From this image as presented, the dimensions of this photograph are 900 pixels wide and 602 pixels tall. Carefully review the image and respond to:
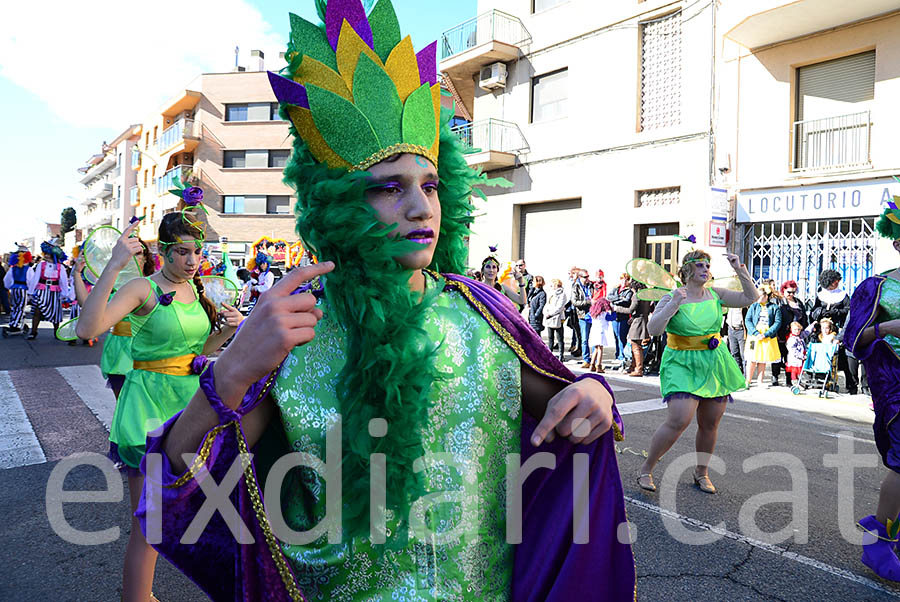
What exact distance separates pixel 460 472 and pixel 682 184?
14.3m

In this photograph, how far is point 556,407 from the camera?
4.33 feet

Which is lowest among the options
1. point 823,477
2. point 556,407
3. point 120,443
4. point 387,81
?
point 823,477

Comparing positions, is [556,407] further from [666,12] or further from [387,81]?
[666,12]

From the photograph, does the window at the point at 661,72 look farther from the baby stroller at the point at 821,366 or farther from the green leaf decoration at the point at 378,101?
the green leaf decoration at the point at 378,101

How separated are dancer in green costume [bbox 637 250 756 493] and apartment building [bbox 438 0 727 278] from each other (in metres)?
8.37

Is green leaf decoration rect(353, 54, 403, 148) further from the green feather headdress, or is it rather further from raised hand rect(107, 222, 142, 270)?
raised hand rect(107, 222, 142, 270)

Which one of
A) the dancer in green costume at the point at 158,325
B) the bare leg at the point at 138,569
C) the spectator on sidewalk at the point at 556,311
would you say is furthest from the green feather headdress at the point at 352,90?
the spectator on sidewalk at the point at 556,311

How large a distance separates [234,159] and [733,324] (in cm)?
3562

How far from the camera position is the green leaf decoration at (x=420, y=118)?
1.47 m

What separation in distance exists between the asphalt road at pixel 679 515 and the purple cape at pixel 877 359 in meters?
0.86

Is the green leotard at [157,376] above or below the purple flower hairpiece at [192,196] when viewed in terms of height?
below

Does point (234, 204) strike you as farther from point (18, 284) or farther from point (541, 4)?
point (541, 4)

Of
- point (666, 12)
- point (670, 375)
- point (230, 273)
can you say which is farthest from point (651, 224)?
point (230, 273)

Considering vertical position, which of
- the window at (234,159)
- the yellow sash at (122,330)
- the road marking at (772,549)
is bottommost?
the road marking at (772,549)
